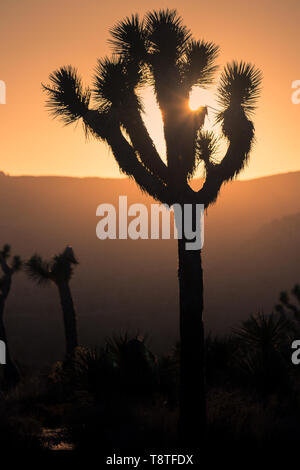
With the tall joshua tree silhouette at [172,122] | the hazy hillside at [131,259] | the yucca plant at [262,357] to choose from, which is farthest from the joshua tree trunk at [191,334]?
the hazy hillside at [131,259]

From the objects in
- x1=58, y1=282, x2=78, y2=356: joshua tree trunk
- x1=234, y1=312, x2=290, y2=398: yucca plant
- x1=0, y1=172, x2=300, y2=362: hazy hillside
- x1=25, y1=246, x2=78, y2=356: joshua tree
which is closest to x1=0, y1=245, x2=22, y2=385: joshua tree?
x1=25, y1=246, x2=78, y2=356: joshua tree

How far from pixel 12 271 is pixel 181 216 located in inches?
579

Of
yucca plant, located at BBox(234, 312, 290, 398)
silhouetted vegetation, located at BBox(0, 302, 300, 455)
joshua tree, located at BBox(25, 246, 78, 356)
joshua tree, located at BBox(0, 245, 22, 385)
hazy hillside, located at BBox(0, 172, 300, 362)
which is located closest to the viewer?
silhouetted vegetation, located at BBox(0, 302, 300, 455)

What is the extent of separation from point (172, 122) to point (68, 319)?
1261 cm

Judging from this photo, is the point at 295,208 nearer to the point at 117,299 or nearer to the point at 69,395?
the point at 117,299

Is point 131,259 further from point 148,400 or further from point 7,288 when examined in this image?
point 148,400

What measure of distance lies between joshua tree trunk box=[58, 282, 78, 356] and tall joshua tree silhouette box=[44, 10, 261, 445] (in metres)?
11.3

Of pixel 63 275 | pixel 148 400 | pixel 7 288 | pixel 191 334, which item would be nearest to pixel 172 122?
pixel 191 334

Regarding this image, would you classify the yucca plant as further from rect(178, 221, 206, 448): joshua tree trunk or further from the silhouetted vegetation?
rect(178, 221, 206, 448): joshua tree trunk

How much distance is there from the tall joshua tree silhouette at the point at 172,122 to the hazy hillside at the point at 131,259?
34.8 metres

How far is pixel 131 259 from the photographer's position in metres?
95.4

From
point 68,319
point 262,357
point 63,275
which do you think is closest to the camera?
point 262,357

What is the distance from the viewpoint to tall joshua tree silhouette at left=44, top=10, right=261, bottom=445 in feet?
27.3

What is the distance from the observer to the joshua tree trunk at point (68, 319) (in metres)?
19.4
